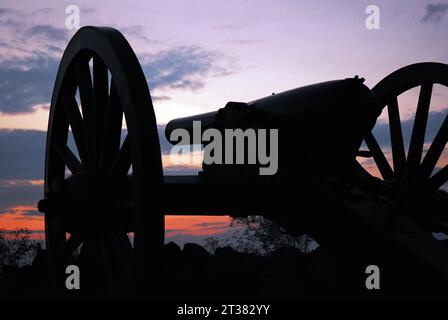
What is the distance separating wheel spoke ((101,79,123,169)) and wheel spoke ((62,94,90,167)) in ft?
1.10

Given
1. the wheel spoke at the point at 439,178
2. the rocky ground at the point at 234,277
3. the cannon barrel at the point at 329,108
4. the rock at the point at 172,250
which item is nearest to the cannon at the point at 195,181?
the cannon barrel at the point at 329,108

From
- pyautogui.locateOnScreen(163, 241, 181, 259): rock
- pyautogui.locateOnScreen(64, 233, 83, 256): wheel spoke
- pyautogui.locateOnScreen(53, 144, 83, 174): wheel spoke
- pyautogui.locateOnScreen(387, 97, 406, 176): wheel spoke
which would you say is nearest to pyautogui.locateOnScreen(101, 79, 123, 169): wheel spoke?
pyautogui.locateOnScreen(53, 144, 83, 174): wheel spoke

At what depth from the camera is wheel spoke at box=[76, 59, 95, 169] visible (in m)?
5.16

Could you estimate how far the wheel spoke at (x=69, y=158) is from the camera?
5441 millimetres

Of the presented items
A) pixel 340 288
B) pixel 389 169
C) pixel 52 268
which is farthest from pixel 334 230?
pixel 52 268

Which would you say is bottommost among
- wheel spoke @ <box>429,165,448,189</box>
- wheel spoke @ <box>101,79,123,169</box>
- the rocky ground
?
the rocky ground

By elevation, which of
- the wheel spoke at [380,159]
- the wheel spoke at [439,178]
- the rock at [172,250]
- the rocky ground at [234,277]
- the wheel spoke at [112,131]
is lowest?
the rocky ground at [234,277]

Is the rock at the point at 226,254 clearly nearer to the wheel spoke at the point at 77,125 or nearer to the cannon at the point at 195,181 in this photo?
the cannon at the point at 195,181

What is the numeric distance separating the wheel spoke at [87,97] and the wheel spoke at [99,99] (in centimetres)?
8

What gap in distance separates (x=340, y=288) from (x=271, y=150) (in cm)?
175

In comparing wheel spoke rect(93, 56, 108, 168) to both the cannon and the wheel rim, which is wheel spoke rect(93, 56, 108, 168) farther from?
the wheel rim

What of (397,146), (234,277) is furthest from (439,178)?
(234,277)

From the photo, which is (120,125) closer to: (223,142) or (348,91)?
(223,142)

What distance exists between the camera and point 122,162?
4609 mm
